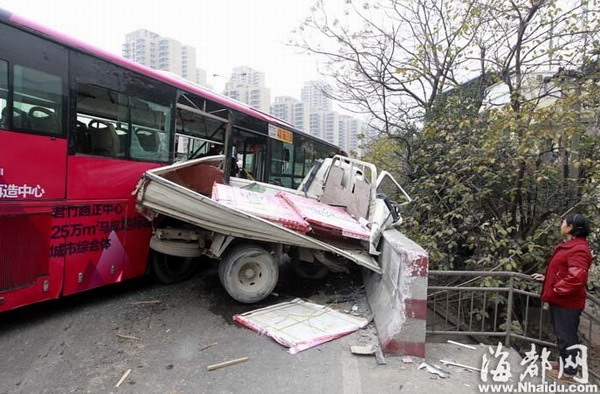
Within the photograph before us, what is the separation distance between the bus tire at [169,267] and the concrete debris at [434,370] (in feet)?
12.7

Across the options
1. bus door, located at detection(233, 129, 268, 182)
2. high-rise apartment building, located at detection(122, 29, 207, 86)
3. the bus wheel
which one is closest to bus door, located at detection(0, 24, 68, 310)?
the bus wheel

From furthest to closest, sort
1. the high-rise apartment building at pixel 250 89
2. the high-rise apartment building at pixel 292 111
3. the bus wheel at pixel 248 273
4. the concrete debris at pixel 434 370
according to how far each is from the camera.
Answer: the high-rise apartment building at pixel 292 111 < the high-rise apartment building at pixel 250 89 < the bus wheel at pixel 248 273 < the concrete debris at pixel 434 370

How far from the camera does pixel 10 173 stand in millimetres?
3412

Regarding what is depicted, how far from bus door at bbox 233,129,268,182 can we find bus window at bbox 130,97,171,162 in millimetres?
2128

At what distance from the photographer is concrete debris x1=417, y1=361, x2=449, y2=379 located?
3123 mm

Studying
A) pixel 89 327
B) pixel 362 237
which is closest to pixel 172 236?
pixel 89 327

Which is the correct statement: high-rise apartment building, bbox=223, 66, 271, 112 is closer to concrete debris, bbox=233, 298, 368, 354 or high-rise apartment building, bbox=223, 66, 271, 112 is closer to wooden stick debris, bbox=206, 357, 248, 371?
concrete debris, bbox=233, 298, 368, 354

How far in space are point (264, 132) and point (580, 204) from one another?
19.7 ft

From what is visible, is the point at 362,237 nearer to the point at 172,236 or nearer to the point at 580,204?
the point at 172,236

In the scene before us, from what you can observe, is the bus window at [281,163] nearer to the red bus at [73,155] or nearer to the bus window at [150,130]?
the red bus at [73,155]

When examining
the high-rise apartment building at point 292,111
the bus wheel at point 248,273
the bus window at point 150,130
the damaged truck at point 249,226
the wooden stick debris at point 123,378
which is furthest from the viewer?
the high-rise apartment building at point 292,111

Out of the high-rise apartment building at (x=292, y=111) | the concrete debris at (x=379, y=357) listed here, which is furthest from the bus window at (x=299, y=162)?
the high-rise apartment building at (x=292, y=111)

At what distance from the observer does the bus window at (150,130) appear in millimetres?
4883

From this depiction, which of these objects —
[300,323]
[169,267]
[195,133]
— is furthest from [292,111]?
[300,323]
